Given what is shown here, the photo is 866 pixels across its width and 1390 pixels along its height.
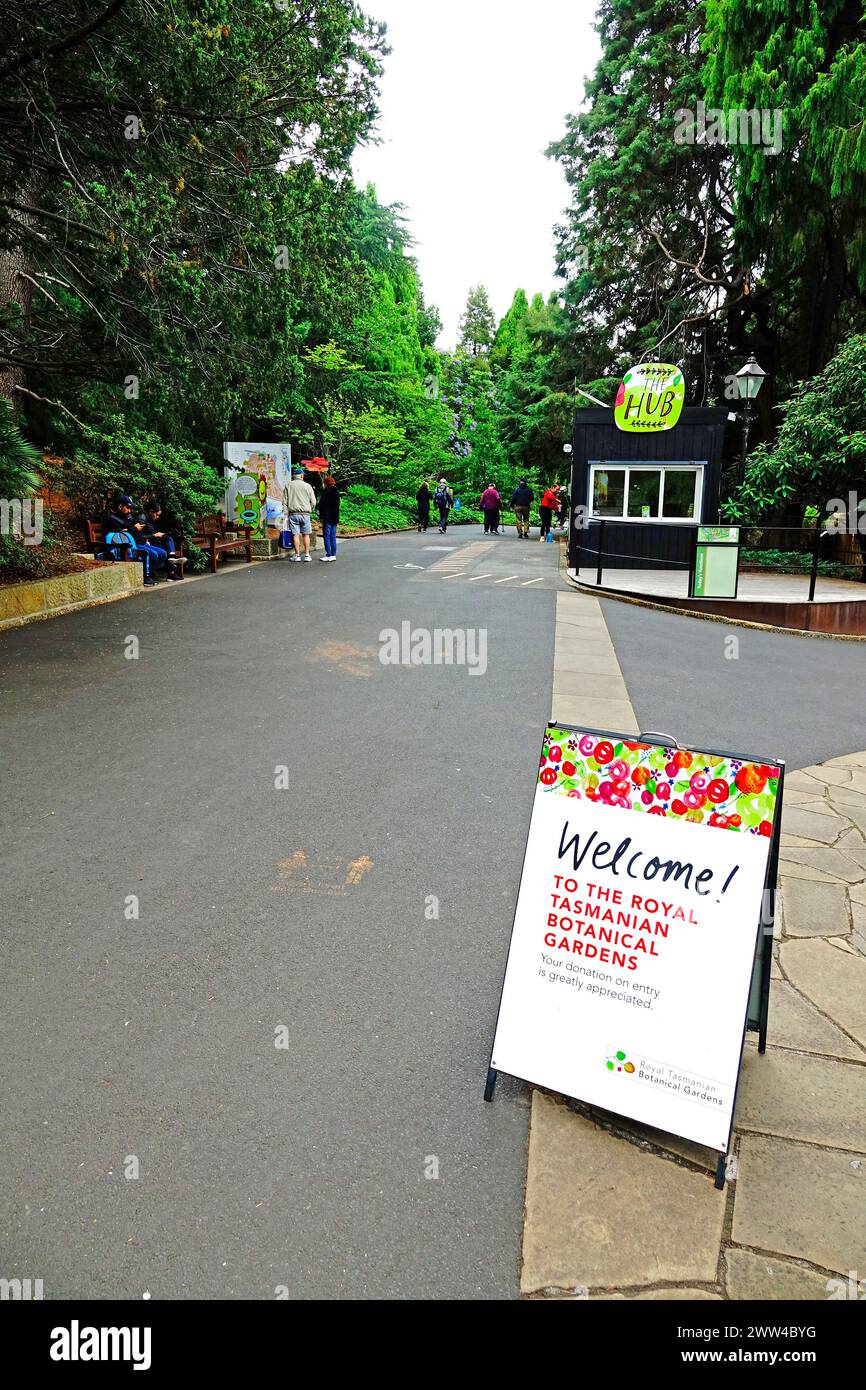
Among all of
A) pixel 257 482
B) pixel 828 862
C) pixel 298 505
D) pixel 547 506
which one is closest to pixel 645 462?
pixel 547 506

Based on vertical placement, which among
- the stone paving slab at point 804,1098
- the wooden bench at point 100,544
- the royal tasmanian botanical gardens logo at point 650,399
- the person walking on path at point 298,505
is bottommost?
the stone paving slab at point 804,1098

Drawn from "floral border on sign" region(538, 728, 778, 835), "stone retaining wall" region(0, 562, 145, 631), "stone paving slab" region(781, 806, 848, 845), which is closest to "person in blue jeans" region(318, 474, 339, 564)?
"stone retaining wall" region(0, 562, 145, 631)

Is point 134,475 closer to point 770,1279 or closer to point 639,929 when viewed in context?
point 639,929

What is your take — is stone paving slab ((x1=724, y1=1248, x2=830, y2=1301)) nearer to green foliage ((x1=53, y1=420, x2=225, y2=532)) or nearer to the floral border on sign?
the floral border on sign

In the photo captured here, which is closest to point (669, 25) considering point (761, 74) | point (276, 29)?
point (761, 74)

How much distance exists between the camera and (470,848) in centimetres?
448

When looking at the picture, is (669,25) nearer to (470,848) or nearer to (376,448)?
(376,448)

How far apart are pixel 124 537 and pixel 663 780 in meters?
13.4

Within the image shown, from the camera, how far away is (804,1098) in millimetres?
2736

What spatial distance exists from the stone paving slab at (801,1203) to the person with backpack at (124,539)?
43.1 ft

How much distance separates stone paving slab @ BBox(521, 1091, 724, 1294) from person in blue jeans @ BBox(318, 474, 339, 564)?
16207 millimetres

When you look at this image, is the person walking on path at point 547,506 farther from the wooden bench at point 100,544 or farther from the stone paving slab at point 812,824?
the stone paving slab at point 812,824

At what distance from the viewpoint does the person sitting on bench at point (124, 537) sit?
46.6 feet

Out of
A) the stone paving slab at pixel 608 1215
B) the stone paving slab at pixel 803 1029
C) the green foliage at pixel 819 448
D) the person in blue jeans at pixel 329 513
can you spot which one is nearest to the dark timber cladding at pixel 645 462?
the green foliage at pixel 819 448
